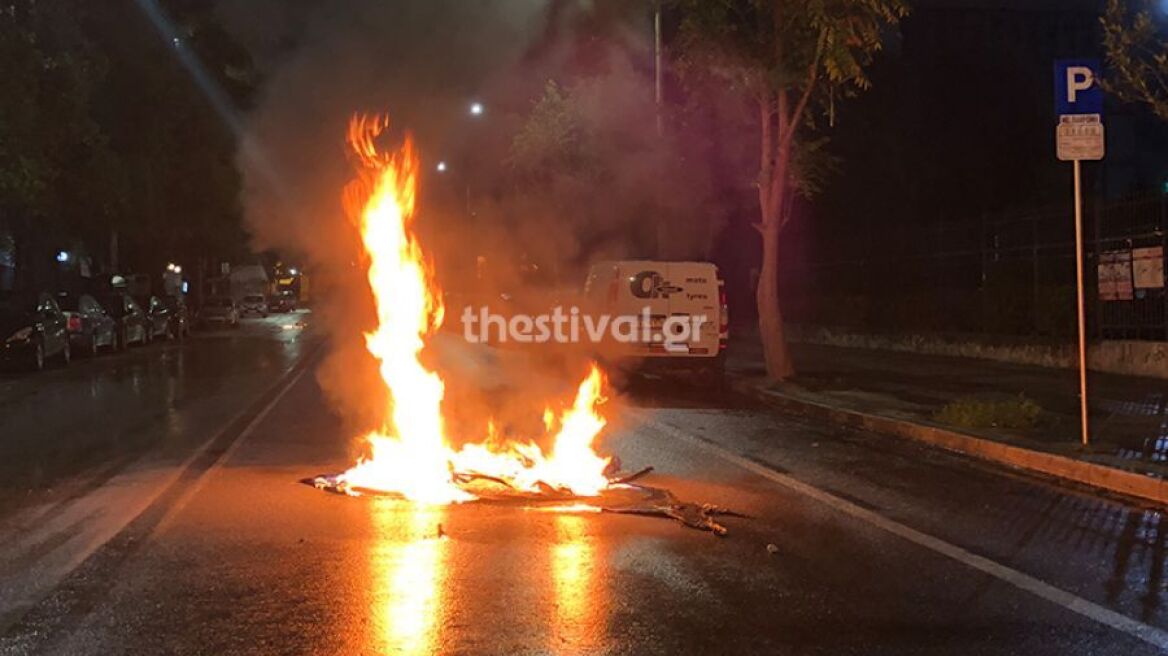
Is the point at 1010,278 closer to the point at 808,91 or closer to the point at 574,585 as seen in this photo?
the point at 808,91

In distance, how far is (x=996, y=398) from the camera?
13406 millimetres

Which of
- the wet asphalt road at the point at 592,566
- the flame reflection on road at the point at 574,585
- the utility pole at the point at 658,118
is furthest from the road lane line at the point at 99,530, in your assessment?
the utility pole at the point at 658,118

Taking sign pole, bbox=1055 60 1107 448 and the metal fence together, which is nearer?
sign pole, bbox=1055 60 1107 448

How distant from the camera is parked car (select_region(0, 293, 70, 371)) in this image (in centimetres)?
1928

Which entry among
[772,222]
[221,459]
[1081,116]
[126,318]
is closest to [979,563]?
[1081,116]

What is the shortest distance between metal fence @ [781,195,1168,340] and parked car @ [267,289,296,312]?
110 feet

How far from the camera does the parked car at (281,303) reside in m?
52.7

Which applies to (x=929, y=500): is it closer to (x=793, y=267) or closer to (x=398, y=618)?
(x=398, y=618)

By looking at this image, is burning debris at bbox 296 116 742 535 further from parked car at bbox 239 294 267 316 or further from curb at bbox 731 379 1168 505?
parked car at bbox 239 294 267 316

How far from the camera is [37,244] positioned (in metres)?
28.7

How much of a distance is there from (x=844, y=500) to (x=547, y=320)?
462 inches

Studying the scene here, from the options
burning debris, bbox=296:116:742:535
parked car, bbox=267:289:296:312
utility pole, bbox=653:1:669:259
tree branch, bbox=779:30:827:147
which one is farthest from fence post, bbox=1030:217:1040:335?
parked car, bbox=267:289:296:312

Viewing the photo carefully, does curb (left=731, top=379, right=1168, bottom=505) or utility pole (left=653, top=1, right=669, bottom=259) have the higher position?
utility pole (left=653, top=1, right=669, bottom=259)

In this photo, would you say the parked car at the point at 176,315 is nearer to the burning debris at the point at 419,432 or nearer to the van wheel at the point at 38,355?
the van wheel at the point at 38,355
